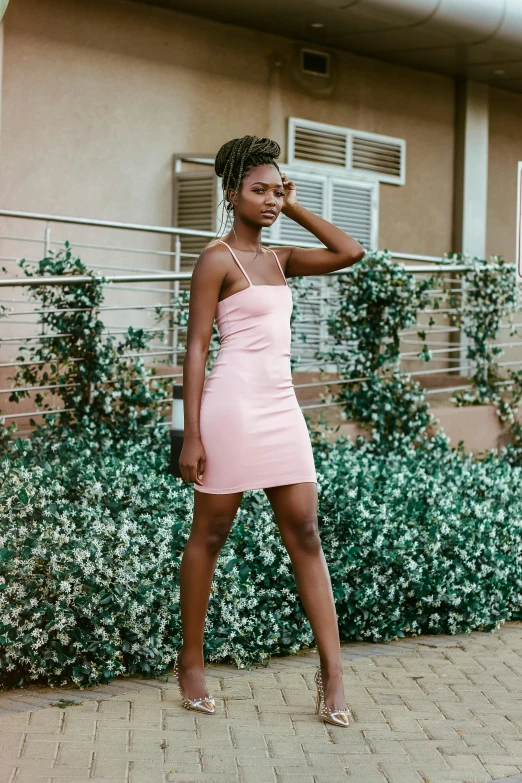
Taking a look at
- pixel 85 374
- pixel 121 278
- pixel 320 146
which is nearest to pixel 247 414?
pixel 85 374

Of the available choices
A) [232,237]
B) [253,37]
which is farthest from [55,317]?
[253,37]

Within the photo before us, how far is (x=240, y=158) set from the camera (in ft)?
13.5

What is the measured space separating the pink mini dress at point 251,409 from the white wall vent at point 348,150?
A: 8.64 metres

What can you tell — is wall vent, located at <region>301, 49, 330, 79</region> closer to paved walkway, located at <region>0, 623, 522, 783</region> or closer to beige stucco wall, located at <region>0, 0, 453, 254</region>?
beige stucco wall, located at <region>0, 0, 453, 254</region>

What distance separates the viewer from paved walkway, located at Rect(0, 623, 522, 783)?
3.66 m

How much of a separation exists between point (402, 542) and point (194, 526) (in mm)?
1732

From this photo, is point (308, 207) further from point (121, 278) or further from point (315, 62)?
point (121, 278)

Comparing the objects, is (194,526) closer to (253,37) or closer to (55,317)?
(55,317)

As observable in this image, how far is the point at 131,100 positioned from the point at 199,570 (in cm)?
791

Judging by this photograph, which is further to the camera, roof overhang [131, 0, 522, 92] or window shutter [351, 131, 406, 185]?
window shutter [351, 131, 406, 185]

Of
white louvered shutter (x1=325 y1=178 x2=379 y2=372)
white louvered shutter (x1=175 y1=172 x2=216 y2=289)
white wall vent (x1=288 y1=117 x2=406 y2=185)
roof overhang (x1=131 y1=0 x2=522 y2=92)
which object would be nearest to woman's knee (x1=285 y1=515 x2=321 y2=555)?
white louvered shutter (x1=175 y1=172 x2=216 y2=289)

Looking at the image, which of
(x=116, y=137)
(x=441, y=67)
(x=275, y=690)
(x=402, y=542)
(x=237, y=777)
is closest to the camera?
(x=237, y=777)

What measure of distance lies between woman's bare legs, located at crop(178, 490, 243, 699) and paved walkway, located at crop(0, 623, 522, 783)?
159mm

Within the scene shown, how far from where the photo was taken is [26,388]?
7.84 m
